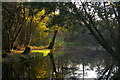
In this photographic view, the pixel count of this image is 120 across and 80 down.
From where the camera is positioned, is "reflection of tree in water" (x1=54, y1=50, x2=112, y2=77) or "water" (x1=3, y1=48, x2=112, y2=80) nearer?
"reflection of tree in water" (x1=54, y1=50, x2=112, y2=77)

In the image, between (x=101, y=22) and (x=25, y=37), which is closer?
(x=101, y=22)

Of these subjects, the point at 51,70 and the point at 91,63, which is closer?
the point at 51,70

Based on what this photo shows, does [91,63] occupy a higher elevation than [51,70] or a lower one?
lower

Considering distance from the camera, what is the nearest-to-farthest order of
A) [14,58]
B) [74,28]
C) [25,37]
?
[74,28]
[14,58]
[25,37]

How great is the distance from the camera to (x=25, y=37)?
1013 inches

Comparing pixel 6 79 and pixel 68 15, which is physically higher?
Answer: pixel 68 15

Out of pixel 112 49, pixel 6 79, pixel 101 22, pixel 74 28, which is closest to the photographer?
pixel 112 49

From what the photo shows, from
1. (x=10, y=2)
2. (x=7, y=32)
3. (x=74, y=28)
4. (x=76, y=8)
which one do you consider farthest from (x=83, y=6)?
(x=7, y=32)

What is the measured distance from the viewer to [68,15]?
5.71 meters

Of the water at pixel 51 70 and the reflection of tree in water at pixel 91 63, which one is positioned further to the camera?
the water at pixel 51 70

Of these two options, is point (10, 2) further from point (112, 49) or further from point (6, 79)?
point (112, 49)

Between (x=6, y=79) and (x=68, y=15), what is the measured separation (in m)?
5.76

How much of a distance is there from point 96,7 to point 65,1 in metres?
1.08

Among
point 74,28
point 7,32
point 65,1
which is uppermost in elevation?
point 65,1
